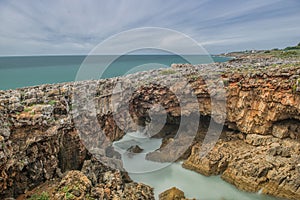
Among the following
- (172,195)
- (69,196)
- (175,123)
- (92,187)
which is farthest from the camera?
(175,123)

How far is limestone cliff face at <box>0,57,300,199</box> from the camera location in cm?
1385

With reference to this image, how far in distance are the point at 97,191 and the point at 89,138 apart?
6.55 metres

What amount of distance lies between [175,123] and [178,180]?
782 centimetres

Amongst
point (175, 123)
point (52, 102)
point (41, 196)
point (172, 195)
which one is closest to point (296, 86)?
point (175, 123)

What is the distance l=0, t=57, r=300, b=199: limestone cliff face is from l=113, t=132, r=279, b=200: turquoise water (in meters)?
0.70

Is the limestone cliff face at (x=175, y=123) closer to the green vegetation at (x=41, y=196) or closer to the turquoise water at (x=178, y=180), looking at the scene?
the turquoise water at (x=178, y=180)

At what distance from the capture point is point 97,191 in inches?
493

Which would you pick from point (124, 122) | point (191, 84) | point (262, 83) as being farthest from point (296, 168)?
point (124, 122)

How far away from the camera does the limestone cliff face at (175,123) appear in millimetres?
13852

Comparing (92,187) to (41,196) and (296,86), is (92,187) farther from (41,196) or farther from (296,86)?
(296,86)

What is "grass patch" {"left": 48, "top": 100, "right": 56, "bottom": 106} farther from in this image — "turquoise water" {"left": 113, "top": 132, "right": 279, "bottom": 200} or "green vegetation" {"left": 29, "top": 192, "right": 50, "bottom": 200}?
"turquoise water" {"left": 113, "top": 132, "right": 279, "bottom": 200}

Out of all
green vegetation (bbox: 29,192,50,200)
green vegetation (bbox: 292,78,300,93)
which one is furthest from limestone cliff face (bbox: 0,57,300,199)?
green vegetation (bbox: 29,192,50,200)

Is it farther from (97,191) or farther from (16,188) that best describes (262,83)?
(16,188)

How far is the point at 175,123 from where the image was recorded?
1009 inches
